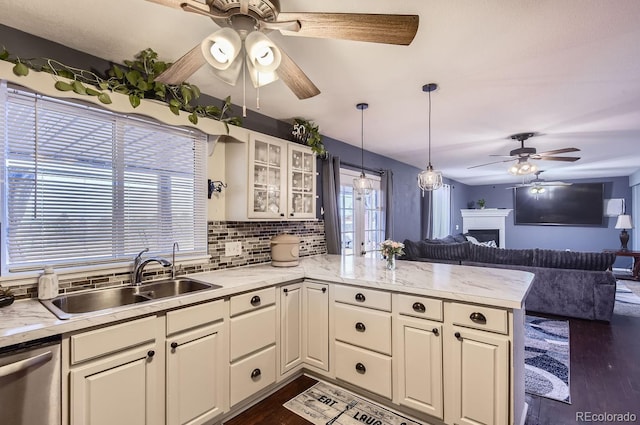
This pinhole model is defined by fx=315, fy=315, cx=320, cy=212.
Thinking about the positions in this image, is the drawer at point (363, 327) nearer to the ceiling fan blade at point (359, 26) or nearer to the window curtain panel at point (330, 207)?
the window curtain panel at point (330, 207)

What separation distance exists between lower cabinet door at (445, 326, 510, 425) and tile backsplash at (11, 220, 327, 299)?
1.84m

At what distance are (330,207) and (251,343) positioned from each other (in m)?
1.97

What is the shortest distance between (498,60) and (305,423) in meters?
2.70

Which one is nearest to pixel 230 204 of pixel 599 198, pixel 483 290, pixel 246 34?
pixel 246 34

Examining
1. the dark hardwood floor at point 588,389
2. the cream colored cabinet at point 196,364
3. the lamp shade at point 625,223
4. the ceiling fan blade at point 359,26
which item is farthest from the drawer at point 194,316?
the lamp shade at point 625,223

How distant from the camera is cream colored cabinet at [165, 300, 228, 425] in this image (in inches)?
68.8

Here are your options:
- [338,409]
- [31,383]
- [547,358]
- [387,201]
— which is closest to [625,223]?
[387,201]

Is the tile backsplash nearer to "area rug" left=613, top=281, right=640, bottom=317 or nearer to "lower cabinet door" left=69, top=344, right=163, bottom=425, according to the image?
"lower cabinet door" left=69, top=344, right=163, bottom=425

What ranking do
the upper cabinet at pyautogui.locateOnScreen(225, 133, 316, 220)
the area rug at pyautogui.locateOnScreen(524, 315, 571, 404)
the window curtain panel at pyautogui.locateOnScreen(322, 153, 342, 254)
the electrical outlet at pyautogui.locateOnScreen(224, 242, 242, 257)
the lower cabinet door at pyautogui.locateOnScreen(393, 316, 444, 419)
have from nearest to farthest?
the lower cabinet door at pyautogui.locateOnScreen(393, 316, 444, 419) < the area rug at pyautogui.locateOnScreen(524, 315, 571, 404) < the upper cabinet at pyautogui.locateOnScreen(225, 133, 316, 220) < the electrical outlet at pyautogui.locateOnScreen(224, 242, 242, 257) < the window curtain panel at pyautogui.locateOnScreen(322, 153, 342, 254)

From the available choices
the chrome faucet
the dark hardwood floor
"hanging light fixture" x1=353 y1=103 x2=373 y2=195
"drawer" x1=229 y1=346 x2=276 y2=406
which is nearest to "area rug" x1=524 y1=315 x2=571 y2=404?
the dark hardwood floor

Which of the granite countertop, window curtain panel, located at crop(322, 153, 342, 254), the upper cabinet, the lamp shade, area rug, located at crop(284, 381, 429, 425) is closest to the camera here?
the granite countertop

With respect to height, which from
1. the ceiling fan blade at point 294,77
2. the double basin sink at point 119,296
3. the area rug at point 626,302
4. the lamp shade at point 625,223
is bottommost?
the area rug at point 626,302

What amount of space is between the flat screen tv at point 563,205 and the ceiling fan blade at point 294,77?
7765 mm

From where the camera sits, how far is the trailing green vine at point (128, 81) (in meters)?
1.74
